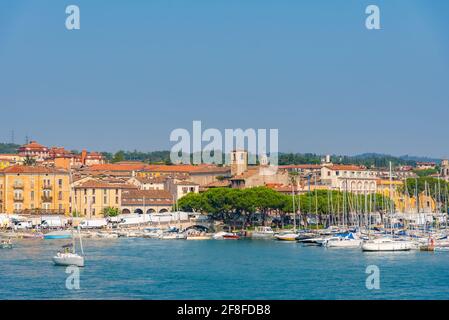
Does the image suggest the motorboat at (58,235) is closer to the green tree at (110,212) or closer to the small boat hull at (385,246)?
the green tree at (110,212)

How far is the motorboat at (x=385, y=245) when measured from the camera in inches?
1216

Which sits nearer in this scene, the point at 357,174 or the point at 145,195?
the point at 145,195

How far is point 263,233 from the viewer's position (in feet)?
145

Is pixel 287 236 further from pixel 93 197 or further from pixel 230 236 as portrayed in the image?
pixel 93 197

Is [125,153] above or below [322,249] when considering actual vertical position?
above

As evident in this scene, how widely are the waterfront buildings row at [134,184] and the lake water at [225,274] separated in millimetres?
12452

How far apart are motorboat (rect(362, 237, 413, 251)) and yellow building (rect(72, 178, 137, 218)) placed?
83.5 feet

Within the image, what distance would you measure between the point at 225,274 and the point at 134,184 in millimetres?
38795

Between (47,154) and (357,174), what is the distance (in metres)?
33.9

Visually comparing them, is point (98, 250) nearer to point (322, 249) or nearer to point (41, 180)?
point (322, 249)

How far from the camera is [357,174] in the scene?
66688 mm

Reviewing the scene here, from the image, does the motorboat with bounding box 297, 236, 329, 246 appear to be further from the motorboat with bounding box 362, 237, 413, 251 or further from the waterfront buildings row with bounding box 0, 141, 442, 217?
the waterfront buildings row with bounding box 0, 141, 442, 217

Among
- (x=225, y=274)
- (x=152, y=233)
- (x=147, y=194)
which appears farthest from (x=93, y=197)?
(x=225, y=274)
